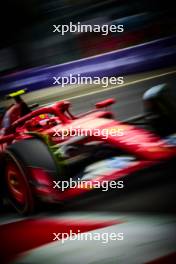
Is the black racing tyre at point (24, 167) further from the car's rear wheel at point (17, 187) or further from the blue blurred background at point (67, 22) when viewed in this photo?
the blue blurred background at point (67, 22)

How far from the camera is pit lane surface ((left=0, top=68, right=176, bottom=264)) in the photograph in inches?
87.1

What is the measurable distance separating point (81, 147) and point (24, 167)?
0.94 ft

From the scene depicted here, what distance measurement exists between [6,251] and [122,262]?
60 cm

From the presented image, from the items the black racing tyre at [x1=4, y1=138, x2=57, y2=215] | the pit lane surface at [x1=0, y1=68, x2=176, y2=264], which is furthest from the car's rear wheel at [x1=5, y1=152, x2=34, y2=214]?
the pit lane surface at [x1=0, y1=68, x2=176, y2=264]

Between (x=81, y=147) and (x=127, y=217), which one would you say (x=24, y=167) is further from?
(x=127, y=217)

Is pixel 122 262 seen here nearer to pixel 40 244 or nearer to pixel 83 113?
pixel 40 244

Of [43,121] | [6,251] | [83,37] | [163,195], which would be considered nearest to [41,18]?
[83,37]

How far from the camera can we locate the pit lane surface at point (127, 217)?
7.26 feet

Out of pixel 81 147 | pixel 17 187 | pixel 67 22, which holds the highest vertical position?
pixel 67 22

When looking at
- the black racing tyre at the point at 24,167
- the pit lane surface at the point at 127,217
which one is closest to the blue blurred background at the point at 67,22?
the pit lane surface at the point at 127,217

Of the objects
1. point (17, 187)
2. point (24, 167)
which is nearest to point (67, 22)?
point (24, 167)

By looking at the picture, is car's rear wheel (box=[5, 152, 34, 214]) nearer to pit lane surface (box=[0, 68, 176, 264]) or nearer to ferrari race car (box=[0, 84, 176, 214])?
ferrari race car (box=[0, 84, 176, 214])

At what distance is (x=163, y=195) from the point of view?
2250 millimetres

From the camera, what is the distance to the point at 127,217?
7.64ft
